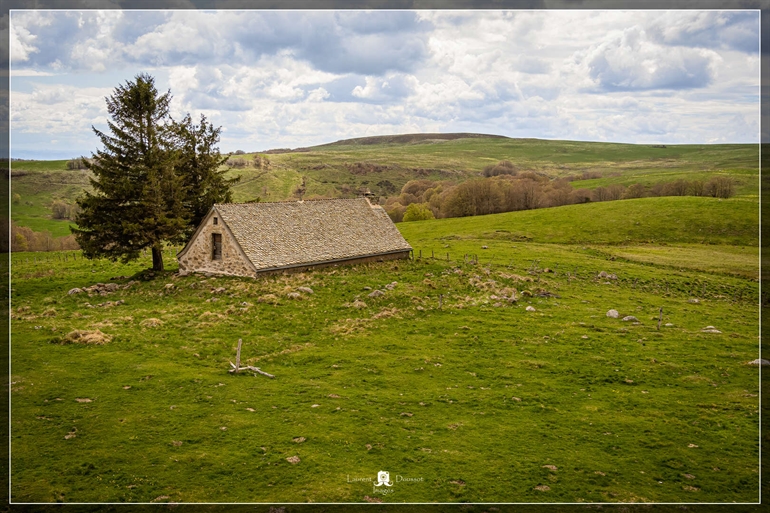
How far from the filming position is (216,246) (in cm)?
3300

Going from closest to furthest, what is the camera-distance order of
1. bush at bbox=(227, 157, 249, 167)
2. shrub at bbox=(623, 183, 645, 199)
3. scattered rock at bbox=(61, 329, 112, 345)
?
scattered rock at bbox=(61, 329, 112, 345) < shrub at bbox=(623, 183, 645, 199) < bush at bbox=(227, 157, 249, 167)

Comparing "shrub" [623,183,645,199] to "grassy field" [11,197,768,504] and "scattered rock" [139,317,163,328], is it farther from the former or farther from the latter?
"scattered rock" [139,317,163,328]

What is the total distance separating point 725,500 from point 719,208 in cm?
6669

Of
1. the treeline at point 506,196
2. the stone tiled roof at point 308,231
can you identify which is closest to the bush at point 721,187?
the treeline at point 506,196

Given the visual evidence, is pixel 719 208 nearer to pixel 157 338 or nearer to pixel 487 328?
pixel 487 328

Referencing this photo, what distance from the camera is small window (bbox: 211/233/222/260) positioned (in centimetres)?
3281

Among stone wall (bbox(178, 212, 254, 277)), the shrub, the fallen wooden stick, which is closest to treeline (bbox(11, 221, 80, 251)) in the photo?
stone wall (bbox(178, 212, 254, 277))

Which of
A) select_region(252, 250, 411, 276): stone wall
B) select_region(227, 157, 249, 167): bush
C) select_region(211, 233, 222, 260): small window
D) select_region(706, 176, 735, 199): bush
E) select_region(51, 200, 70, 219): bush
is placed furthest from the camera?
select_region(227, 157, 249, 167): bush

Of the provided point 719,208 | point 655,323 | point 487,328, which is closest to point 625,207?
point 719,208

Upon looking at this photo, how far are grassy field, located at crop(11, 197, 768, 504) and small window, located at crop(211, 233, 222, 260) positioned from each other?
2045 mm

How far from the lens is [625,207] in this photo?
71812 mm

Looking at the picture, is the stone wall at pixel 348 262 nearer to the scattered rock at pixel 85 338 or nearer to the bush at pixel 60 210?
the scattered rock at pixel 85 338

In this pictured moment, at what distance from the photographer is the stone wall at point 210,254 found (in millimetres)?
31625

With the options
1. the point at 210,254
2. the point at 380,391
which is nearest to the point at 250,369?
the point at 380,391
